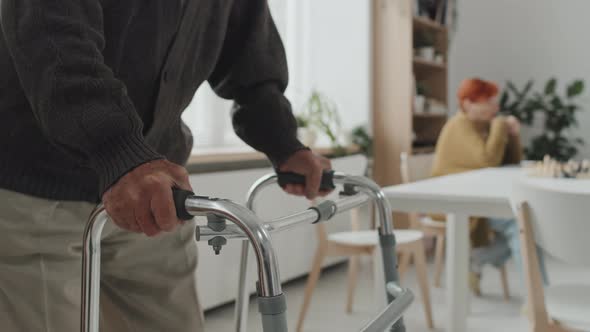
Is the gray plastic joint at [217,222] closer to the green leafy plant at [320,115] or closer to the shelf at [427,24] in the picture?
the green leafy plant at [320,115]

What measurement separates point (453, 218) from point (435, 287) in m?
1.29

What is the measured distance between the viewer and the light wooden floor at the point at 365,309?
2.81 meters

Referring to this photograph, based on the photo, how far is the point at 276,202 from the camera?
324 centimetres

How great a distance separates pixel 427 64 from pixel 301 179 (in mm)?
3648

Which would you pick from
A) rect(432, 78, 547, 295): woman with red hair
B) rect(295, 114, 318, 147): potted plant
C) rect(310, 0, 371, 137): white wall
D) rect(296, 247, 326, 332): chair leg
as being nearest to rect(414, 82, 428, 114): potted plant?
rect(310, 0, 371, 137): white wall

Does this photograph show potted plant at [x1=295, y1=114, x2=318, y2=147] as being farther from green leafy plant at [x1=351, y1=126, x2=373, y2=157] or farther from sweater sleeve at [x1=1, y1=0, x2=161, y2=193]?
sweater sleeve at [x1=1, y1=0, x2=161, y2=193]

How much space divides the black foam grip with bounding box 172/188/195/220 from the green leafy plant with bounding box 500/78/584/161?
4673 mm

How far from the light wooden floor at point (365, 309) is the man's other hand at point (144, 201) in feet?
6.45

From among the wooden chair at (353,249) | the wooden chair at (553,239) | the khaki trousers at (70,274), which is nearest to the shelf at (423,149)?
the wooden chair at (353,249)

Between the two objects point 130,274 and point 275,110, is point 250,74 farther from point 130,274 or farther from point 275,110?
point 130,274

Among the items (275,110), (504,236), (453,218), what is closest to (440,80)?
(504,236)

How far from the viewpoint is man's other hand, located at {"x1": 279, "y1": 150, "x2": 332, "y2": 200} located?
1098mm

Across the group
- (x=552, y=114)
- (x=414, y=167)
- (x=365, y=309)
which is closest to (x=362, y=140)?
(x=414, y=167)

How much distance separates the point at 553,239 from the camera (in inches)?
60.2
